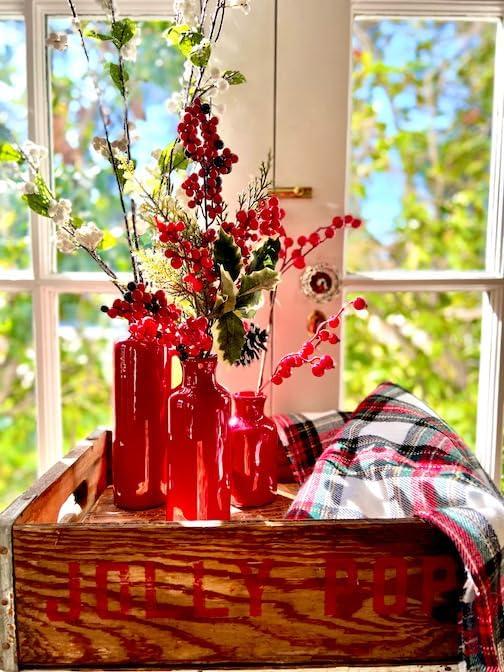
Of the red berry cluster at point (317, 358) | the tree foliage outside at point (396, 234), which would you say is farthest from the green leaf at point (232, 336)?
the tree foliage outside at point (396, 234)

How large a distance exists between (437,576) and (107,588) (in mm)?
Result: 431

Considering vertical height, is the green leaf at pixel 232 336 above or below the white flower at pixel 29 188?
below

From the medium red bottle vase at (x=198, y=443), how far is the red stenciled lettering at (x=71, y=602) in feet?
0.71

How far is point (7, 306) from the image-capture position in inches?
105

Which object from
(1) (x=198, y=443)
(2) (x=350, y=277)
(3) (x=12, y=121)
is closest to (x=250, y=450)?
(1) (x=198, y=443)

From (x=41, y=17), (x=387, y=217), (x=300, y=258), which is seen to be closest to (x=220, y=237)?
(x=300, y=258)

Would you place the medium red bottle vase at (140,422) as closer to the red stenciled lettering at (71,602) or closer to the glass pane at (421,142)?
the red stenciled lettering at (71,602)

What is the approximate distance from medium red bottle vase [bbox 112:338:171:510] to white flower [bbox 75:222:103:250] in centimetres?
17

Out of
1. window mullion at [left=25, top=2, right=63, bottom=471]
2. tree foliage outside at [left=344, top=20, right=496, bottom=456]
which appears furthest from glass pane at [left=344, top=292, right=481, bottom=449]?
window mullion at [left=25, top=2, right=63, bottom=471]

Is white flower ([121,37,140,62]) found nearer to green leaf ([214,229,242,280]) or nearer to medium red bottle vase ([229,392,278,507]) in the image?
green leaf ([214,229,242,280])

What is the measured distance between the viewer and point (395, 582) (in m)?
0.88

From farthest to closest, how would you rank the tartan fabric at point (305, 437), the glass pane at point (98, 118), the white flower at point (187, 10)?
the glass pane at point (98, 118) → the tartan fabric at point (305, 437) → the white flower at point (187, 10)

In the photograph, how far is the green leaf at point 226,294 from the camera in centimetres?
96

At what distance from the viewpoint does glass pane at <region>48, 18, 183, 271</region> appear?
5.83 feet
